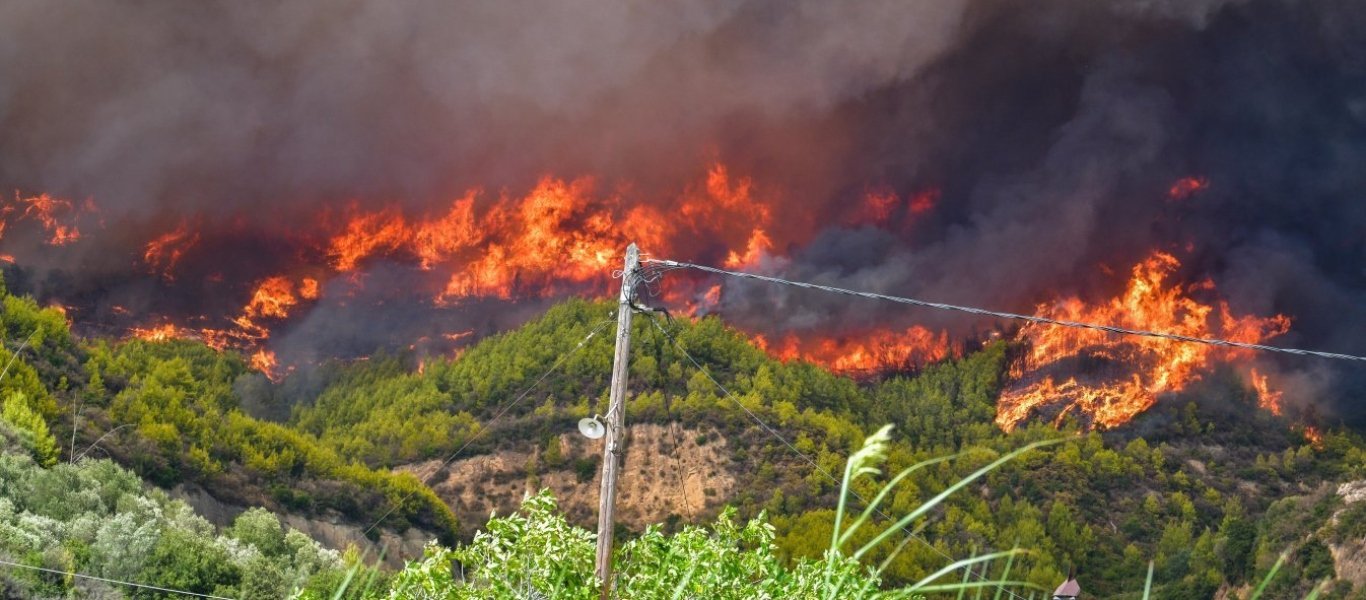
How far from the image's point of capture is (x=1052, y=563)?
2581 inches

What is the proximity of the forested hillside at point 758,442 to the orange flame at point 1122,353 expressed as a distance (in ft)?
5.07

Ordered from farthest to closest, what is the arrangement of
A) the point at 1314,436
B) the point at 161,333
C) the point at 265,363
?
the point at 265,363
the point at 161,333
the point at 1314,436

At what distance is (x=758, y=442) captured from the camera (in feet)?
246

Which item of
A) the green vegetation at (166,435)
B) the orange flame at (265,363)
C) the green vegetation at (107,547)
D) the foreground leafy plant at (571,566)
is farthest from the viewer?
the orange flame at (265,363)

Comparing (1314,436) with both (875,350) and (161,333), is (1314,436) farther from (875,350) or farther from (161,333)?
(161,333)

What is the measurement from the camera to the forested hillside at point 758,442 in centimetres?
5569

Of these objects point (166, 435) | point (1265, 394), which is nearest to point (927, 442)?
point (1265, 394)

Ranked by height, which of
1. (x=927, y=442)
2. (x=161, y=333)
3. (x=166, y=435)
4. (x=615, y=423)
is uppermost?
(x=161, y=333)

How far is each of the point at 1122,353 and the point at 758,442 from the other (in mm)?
27979

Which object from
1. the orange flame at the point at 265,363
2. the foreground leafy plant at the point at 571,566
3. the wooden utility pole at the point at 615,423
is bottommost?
the foreground leafy plant at the point at 571,566

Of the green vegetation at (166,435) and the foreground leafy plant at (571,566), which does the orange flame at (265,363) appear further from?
the foreground leafy plant at (571,566)

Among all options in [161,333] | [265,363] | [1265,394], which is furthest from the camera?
[265,363]

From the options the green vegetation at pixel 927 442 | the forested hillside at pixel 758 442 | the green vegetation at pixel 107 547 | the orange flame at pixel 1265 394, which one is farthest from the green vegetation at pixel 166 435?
the orange flame at pixel 1265 394

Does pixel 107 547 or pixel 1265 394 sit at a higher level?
pixel 1265 394
